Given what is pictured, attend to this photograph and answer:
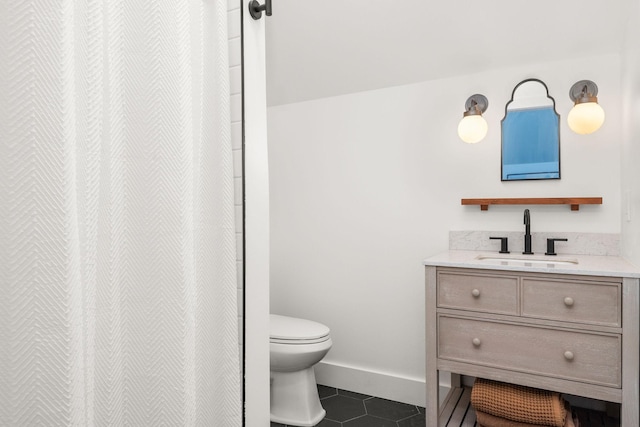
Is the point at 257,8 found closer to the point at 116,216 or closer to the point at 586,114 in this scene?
the point at 116,216

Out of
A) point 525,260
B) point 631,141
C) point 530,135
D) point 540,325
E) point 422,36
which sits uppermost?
point 422,36

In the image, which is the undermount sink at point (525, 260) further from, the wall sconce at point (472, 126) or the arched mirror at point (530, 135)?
the wall sconce at point (472, 126)

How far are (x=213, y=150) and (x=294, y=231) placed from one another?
1863mm

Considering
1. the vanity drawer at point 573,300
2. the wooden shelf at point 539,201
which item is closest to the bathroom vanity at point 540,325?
the vanity drawer at point 573,300

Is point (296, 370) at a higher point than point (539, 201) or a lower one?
lower

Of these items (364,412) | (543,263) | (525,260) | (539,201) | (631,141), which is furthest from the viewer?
(364,412)

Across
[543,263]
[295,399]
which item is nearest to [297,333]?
[295,399]

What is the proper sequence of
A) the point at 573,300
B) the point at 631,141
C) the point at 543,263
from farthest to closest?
the point at 543,263
the point at 631,141
the point at 573,300

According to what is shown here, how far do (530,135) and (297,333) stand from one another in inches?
61.9

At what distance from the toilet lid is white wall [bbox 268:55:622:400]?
0.40 meters

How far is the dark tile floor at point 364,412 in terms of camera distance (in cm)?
214

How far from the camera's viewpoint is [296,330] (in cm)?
219

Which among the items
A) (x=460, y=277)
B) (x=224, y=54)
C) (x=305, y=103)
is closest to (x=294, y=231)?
(x=305, y=103)

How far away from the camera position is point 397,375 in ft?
7.96
